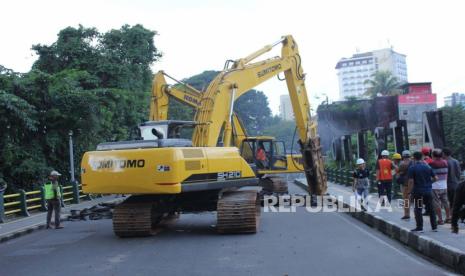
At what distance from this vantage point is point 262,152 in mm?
23766

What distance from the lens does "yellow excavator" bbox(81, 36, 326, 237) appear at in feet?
40.0

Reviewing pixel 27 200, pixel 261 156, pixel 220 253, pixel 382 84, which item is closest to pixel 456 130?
pixel 261 156

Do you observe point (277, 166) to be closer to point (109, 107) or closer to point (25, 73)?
point (109, 107)

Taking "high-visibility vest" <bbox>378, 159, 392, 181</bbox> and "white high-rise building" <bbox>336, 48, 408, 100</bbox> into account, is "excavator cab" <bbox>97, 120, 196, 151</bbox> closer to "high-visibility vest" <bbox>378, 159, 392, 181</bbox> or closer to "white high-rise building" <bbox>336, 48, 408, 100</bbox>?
"high-visibility vest" <bbox>378, 159, 392, 181</bbox>

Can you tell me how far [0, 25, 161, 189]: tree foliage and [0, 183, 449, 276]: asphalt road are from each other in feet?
25.2

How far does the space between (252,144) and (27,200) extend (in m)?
8.77

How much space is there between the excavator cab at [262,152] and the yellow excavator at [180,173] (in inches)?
255

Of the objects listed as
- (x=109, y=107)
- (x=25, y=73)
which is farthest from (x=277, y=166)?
(x=25, y=73)

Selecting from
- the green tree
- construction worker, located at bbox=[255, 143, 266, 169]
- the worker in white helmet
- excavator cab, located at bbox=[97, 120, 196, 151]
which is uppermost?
the green tree

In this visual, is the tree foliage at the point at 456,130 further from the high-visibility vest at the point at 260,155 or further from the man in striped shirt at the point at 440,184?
the man in striped shirt at the point at 440,184

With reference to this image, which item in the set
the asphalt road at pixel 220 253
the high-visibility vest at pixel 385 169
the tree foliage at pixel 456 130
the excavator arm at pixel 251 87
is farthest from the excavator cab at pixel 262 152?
the tree foliage at pixel 456 130

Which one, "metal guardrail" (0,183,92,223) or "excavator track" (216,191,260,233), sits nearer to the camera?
"excavator track" (216,191,260,233)

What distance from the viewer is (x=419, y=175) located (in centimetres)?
1112

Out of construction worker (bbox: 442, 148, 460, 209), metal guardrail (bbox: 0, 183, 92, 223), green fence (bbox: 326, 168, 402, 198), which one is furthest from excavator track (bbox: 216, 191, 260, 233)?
metal guardrail (bbox: 0, 183, 92, 223)
